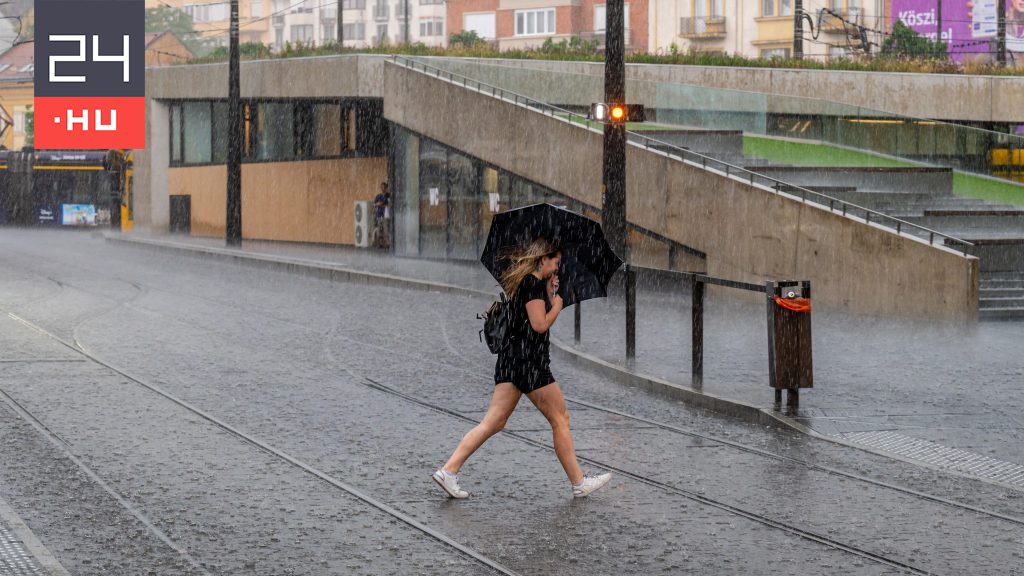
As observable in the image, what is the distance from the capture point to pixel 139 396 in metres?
12.9

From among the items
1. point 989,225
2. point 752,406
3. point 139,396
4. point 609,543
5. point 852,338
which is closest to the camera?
point 609,543

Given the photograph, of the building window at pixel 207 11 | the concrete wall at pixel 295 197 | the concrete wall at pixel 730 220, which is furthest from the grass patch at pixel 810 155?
the building window at pixel 207 11

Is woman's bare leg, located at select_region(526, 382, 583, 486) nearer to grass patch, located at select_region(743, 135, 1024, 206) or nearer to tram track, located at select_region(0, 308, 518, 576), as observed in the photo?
tram track, located at select_region(0, 308, 518, 576)

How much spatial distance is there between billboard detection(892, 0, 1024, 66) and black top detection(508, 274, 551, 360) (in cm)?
6030

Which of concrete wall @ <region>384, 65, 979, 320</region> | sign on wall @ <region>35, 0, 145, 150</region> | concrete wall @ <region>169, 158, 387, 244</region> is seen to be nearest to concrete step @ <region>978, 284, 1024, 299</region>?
concrete wall @ <region>384, 65, 979, 320</region>

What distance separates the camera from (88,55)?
34.7 metres

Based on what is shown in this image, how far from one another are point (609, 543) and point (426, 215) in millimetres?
27576

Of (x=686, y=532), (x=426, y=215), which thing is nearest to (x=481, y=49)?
(x=426, y=215)

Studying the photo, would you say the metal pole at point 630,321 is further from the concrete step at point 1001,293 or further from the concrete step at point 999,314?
the concrete step at point 1001,293

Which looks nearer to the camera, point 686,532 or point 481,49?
point 686,532

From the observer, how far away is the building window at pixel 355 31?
123 metres

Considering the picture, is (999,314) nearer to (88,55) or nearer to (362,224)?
(362,224)

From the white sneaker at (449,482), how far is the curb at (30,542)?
2271 mm

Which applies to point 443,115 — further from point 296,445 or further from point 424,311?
point 296,445
